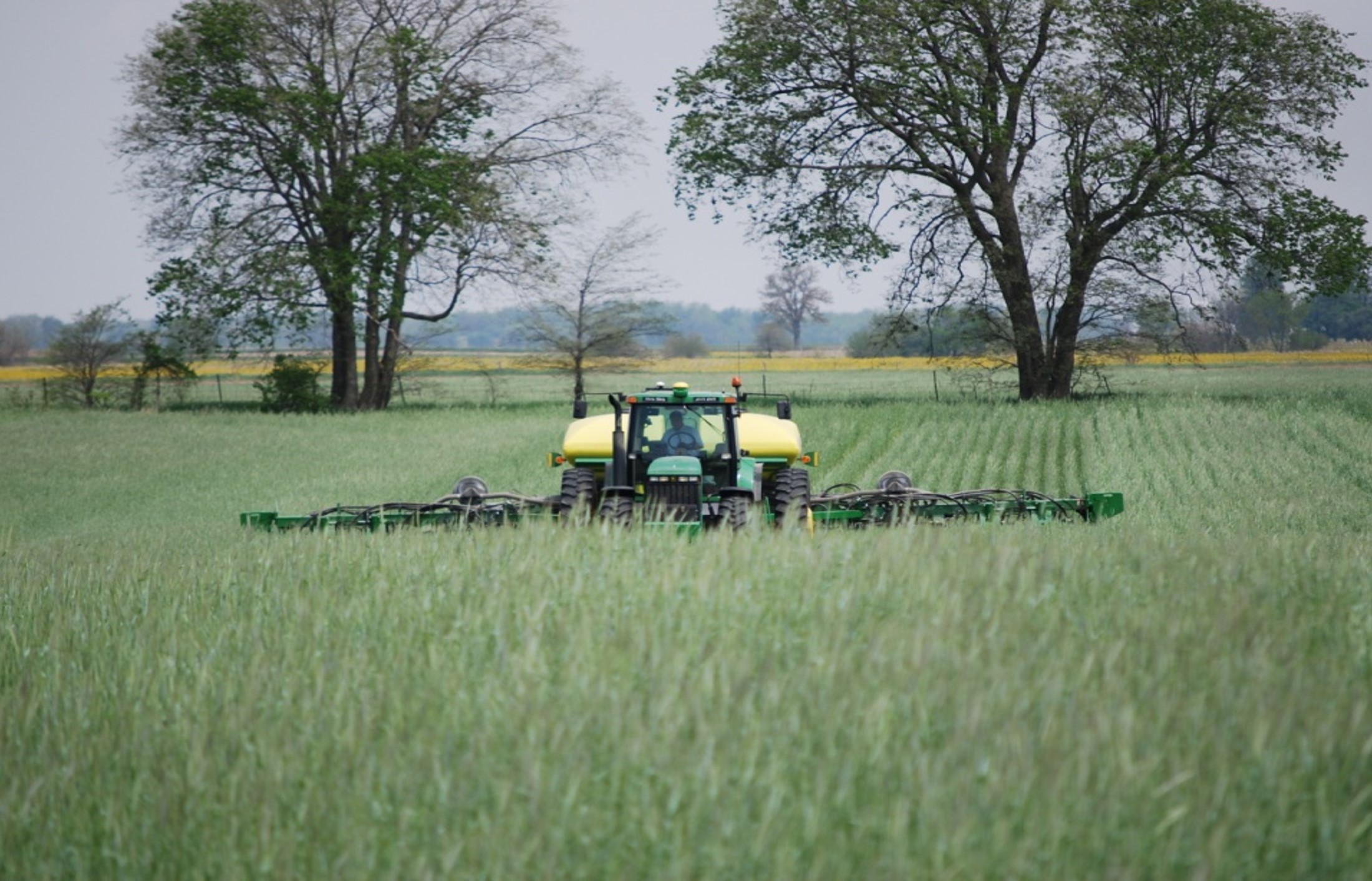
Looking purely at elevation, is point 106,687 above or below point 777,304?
below

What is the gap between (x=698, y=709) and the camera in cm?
430

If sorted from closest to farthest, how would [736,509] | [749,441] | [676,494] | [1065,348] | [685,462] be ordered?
[736,509] < [676,494] < [685,462] < [749,441] < [1065,348]

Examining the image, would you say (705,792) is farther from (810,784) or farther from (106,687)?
(106,687)

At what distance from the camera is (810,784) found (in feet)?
13.2

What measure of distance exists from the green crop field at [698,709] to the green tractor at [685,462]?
9.39 feet

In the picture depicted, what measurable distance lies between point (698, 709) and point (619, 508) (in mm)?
6300

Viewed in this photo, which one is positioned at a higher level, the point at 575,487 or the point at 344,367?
the point at 344,367

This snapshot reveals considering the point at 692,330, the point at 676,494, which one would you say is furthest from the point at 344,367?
the point at 692,330

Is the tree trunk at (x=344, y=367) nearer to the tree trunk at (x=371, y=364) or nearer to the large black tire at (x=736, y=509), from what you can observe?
the tree trunk at (x=371, y=364)

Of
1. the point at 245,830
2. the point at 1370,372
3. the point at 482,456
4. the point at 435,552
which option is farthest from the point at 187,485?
the point at 1370,372

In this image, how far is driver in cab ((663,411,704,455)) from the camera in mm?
11977

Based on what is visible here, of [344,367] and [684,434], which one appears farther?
[344,367]

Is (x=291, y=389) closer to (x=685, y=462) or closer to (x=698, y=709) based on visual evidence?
(x=685, y=462)

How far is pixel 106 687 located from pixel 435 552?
2.27m
